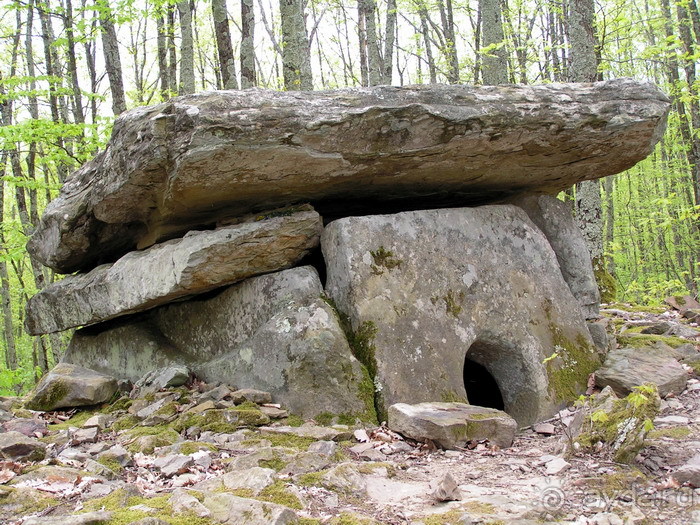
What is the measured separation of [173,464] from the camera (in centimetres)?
383

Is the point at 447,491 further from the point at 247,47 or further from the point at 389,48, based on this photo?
the point at 389,48

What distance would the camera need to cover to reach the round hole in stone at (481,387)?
6.64 metres

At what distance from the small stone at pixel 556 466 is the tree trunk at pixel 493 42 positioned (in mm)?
8133

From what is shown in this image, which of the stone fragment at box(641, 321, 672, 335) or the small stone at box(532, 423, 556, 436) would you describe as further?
the stone fragment at box(641, 321, 672, 335)

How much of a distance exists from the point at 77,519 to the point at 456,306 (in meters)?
3.89

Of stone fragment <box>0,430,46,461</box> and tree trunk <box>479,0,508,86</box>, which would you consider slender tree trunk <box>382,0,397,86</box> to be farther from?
stone fragment <box>0,430,46,461</box>

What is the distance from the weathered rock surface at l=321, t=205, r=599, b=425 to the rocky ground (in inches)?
21.0

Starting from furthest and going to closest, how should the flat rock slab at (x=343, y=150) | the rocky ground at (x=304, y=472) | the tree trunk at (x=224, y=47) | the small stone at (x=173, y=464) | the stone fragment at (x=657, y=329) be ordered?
the tree trunk at (x=224, y=47) → the stone fragment at (x=657, y=329) → the flat rock slab at (x=343, y=150) → the small stone at (x=173, y=464) → the rocky ground at (x=304, y=472)

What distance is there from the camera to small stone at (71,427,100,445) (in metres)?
4.66

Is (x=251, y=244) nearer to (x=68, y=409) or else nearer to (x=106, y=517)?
(x=68, y=409)

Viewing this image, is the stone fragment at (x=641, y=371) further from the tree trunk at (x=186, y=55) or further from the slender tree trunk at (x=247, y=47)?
the tree trunk at (x=186, y=55)

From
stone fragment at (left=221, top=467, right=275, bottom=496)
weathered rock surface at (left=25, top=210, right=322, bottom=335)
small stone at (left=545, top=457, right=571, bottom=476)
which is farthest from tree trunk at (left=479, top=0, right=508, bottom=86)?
stone fragment at (left=221, top=467, right=275, bottom=496)

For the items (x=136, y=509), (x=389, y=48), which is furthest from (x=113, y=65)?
(x=136, y=509)

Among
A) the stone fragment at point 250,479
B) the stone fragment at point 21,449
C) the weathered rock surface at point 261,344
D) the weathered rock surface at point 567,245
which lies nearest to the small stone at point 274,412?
the weathered rock surface at point 261,344
